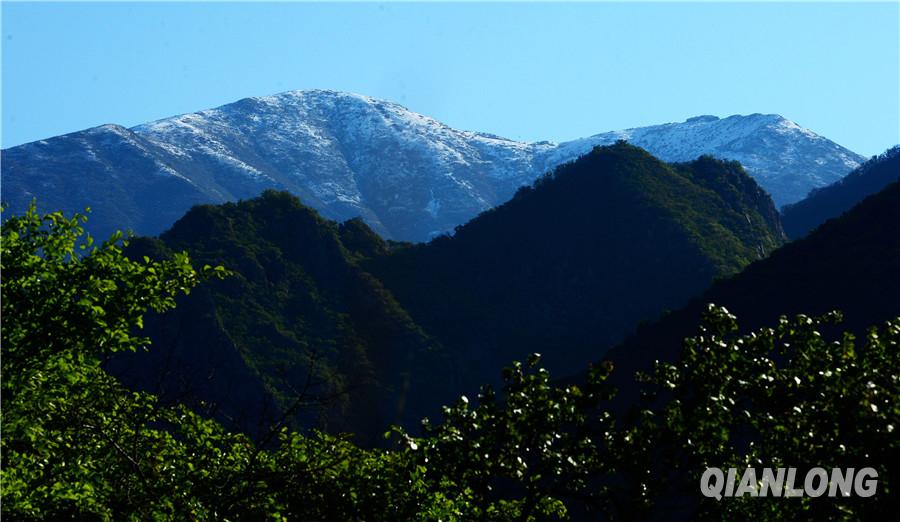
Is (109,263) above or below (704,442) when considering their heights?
above

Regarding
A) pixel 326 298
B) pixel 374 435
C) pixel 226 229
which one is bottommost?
pixel 374 435

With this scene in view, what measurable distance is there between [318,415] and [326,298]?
140 feet

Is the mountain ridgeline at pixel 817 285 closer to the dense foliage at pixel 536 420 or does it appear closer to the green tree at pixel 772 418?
the dense foliage at pixel 536 420

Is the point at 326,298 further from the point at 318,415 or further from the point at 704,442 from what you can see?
the point at 704,442

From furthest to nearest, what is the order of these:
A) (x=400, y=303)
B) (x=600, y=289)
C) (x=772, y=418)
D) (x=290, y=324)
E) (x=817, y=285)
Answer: (x=600, y=289) < (x=400, y=303) < (x=290, y=324) < (x=817, y=285) < (x=772, y=418)

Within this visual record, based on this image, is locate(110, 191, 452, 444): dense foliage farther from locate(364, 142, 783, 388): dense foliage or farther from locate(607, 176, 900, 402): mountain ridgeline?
locate(607, 176, 900, 402): mountain ridgeline

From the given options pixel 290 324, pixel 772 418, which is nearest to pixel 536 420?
pixel 772 418

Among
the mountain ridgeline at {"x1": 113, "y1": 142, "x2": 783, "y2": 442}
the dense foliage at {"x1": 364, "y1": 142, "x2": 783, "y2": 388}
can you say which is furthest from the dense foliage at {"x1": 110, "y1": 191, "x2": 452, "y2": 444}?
the dense foliage at {"x1": 364, "y1": 142, "x2": 783, "y2": 388}

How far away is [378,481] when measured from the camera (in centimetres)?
2475

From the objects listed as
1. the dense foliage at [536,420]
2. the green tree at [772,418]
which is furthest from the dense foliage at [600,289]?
the green tree at [772,418]

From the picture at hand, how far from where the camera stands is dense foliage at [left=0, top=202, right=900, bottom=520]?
15336 mm

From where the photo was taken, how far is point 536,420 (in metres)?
16.1

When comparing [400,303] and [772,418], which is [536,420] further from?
[400,303]

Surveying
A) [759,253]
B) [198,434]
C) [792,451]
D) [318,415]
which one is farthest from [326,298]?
[792,451]
